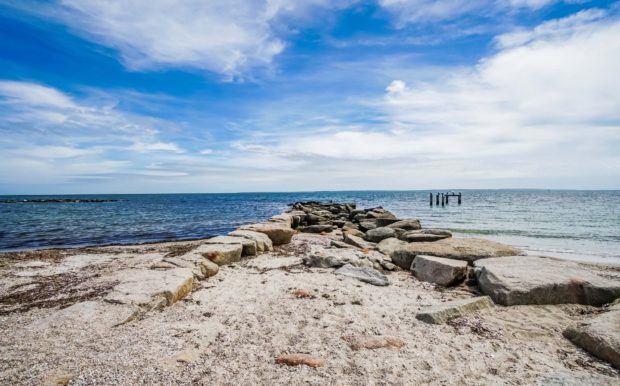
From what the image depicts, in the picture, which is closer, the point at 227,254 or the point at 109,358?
the point at 109,358

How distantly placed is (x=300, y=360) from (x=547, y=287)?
14.0 feet

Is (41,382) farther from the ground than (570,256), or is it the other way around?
(41,382)

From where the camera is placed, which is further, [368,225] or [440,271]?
[368,225]

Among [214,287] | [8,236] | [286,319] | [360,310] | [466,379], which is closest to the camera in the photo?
[466,379]

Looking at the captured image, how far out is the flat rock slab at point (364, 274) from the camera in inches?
251

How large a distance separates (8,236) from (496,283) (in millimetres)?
21877

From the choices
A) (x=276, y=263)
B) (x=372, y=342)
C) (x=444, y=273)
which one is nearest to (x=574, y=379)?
(x=372, y=342)

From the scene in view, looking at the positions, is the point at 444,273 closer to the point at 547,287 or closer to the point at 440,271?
the point at 440,271

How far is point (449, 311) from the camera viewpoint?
450cm

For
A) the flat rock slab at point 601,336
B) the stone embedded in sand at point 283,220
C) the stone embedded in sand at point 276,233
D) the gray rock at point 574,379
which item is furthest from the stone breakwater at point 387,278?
the stone embedded in sand at point 283,220

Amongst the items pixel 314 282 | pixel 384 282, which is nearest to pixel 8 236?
pixel 314 282

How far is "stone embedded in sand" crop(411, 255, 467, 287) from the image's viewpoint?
20.8ft

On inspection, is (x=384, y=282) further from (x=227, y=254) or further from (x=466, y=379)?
(x=227, y=254)

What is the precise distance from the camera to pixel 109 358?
130 inches
